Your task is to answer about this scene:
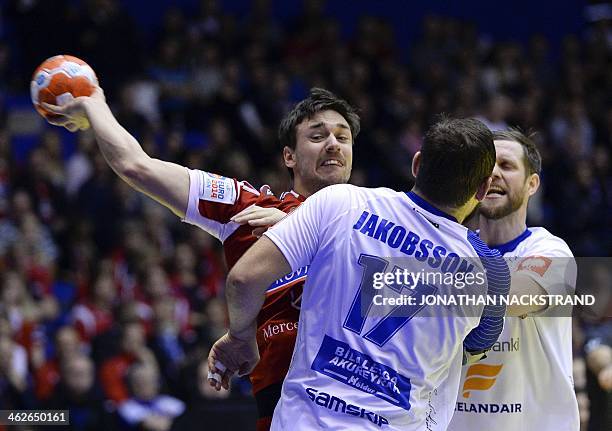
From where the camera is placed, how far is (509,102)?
16.5m

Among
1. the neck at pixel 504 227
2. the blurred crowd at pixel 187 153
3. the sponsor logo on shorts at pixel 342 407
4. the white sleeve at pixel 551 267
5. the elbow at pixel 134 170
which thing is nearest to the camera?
the sponsor logo on shorts at pixel 342 407

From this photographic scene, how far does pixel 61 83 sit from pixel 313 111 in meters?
1.42

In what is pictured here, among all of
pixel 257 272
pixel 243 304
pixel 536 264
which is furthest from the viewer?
pixel 536 264

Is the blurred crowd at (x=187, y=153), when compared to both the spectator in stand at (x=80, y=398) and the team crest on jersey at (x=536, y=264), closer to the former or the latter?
the spectator in stand at (x=80, y=398)

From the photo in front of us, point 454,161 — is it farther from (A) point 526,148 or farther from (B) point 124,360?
(B) point 124,360

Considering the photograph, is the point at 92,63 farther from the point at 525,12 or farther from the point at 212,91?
the point at 525,12

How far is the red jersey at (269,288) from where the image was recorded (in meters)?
5.02

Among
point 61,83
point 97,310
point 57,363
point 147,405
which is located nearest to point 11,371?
point 57,363

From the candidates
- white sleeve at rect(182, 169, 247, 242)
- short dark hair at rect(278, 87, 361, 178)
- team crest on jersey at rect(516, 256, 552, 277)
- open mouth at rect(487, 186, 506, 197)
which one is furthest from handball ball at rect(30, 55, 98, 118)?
team crest on jersey at rect(516, 256, 552, 277)

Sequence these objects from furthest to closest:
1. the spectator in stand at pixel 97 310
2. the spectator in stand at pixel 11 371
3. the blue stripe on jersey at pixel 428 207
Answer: the spectator in stand at pixel 97 310
the spectator in stand at pixel 11 371
the blue stripe on jersey at pixel 428 207

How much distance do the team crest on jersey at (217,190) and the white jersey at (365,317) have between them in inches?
32.6

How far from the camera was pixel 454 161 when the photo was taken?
4328mm

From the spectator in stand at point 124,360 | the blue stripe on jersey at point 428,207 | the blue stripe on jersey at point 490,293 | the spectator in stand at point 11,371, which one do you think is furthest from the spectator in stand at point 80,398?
the blue stripe on jersey at point 428,207

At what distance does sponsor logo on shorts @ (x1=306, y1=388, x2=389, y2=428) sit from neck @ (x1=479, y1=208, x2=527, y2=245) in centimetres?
191
